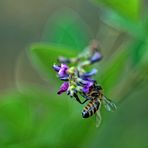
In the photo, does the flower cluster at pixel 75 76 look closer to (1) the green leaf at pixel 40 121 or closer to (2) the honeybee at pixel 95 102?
(2) the honeybee at pixel 95 102

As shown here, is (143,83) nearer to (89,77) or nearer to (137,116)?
(89,77)

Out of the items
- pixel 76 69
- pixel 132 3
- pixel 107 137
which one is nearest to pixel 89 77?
pixel 76 69

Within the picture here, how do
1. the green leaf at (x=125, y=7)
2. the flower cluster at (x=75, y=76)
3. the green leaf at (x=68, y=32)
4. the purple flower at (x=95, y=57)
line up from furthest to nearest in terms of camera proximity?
1. the green leaf at (x=68, y=32)
2. the green leaf at (x=125, y=7)
3. the purple flower at (x=95, y=57)
4. the flower cluster at (x=75, y=76)

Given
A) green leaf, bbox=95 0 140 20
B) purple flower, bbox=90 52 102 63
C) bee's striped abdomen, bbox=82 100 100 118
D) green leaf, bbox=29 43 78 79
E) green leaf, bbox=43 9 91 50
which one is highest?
green leaf, bbox=43 9 91 50

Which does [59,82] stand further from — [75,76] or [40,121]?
[75,76]

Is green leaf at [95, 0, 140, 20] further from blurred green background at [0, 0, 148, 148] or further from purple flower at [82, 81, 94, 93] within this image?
purple flower at [82, 81, 94, 93]

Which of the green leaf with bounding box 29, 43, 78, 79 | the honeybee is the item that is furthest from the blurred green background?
the honeybee

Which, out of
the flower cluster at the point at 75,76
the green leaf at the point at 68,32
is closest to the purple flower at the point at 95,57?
the flower cluster at the point at 75,76
